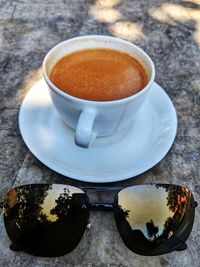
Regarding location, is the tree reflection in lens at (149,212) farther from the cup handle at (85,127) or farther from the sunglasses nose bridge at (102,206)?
the cup handle at (85,127)

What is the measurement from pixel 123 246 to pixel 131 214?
0.20 ft

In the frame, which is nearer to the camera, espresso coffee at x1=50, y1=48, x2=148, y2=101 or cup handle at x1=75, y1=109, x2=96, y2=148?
cup handle at x1=75, y1=109, x2=96, y2=148

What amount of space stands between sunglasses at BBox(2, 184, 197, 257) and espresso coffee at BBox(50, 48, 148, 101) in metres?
0.22

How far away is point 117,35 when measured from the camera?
1.11m

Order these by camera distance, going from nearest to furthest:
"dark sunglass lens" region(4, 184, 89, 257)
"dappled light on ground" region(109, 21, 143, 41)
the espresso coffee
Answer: "dark sunglass lens" region(4, 184, 89, 257) < the espresso coffee < "dappled light on ground" region(109, 21, 143, 41)

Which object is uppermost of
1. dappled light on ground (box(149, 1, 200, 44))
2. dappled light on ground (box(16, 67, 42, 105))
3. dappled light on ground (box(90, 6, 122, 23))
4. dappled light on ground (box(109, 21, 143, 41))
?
dappled light on ground (box(149, 1, 200, 44))

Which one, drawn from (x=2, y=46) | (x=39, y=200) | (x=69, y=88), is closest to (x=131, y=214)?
(x=39, y=200)

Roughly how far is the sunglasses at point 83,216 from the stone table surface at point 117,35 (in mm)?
23

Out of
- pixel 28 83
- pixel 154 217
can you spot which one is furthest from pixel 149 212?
pixel 28 83

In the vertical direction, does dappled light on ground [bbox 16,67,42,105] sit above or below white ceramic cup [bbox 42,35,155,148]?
below

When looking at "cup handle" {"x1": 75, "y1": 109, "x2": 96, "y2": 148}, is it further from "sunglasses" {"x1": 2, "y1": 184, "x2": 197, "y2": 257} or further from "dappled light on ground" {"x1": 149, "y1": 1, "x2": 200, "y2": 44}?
"dappled light on ground" {"x1": 149, "y1": 1, "x2": 200, "y2": 44}

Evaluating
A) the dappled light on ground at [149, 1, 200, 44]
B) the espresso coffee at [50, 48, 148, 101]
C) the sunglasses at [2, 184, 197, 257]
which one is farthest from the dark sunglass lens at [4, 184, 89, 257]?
the dappled light on ground at [149, 1, 200, 44]

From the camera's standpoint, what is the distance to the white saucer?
0.68 meters

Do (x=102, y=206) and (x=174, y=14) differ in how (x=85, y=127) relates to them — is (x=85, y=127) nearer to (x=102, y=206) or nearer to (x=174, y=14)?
(x=102, y=206)
